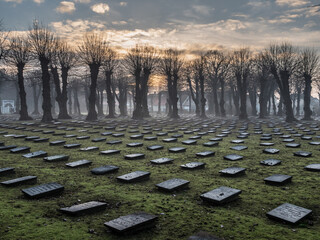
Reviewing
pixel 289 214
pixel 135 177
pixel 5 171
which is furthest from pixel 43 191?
pixel 289 214

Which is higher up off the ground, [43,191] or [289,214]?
[43,191]

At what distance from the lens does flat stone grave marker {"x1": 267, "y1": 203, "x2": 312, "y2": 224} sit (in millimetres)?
3406

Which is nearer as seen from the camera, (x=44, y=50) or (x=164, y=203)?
(x=164, y=203)

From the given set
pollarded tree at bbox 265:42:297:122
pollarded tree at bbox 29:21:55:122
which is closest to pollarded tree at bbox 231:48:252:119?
pollarded tree at bbox 265:42:297:122

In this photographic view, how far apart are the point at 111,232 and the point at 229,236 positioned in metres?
1.42

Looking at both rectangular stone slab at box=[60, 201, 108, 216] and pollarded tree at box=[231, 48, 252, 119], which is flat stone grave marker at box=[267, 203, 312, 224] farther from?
pollarded tree at box=[231, 48, 252, 119]

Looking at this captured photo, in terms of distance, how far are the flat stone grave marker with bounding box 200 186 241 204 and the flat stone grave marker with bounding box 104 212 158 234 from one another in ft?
3.71

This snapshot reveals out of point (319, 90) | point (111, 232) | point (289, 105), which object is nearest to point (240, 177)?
point (111, 232)

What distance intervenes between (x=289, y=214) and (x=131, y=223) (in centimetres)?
216

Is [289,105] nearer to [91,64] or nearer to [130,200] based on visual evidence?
[91,64]

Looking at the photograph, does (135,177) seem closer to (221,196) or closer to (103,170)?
(103,170)

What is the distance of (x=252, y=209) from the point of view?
3.95m

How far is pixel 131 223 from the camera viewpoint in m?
3.18

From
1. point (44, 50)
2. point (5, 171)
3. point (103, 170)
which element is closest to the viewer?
point (5, 171)
